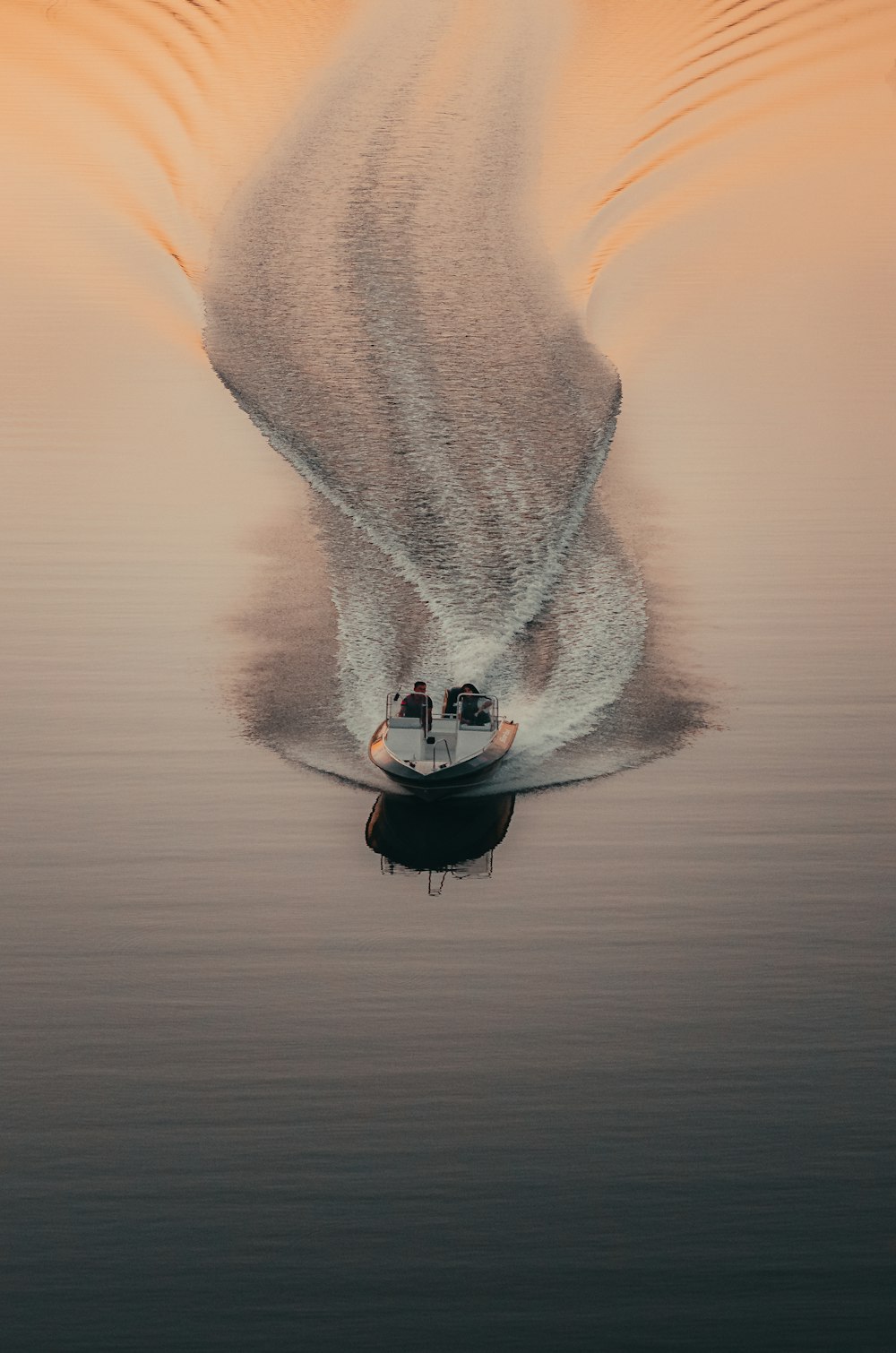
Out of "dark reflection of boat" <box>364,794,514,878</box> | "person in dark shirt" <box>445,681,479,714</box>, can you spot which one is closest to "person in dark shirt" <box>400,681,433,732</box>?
"person in dark shirt" <box>445,681,479,714</box>

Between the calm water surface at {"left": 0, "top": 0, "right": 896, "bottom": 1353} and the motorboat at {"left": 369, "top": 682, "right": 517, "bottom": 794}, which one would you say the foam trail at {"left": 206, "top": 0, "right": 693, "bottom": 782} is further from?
the motorboat at {"left": 369, "top": 682, "right": 517, "bottom": 794}

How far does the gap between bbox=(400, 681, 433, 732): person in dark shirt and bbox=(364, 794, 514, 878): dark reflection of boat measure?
1.01 metres

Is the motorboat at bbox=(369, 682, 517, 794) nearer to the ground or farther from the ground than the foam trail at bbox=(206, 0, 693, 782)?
nearer to the ground

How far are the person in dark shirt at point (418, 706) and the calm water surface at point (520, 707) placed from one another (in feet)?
3.47

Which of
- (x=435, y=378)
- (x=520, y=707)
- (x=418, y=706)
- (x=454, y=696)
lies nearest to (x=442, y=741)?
(x=418, y=706)

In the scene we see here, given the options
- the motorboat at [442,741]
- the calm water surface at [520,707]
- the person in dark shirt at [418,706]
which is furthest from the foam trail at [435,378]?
the person in dark shirt at [418,706]

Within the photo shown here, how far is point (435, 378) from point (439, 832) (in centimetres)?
1283

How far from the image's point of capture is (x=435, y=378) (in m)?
32.0

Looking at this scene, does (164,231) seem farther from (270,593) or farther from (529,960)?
(529,960)

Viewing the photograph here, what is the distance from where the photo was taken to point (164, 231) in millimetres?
38250

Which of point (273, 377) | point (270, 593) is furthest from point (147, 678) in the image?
point (273, 377)

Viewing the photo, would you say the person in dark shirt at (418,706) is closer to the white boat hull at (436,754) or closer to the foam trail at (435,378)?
the white boat hull at (436,754)

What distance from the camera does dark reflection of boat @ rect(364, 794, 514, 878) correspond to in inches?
816

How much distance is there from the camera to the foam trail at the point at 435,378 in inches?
986
